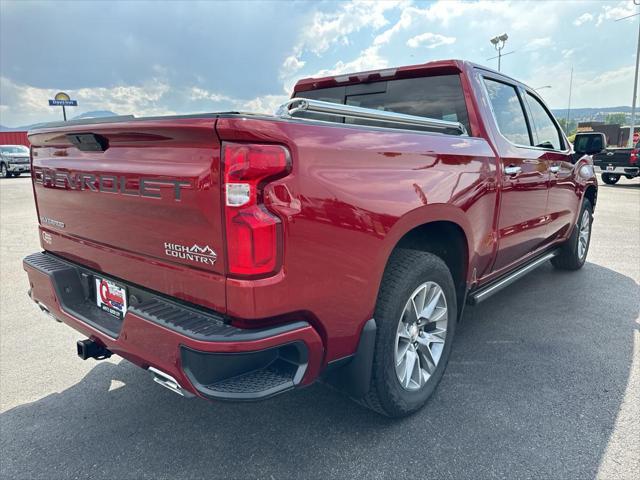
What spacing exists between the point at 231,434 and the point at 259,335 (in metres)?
1.00

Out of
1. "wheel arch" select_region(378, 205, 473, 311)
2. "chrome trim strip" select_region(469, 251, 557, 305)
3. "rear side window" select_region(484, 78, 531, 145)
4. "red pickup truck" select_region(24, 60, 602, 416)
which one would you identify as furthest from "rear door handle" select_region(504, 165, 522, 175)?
"chrome trim strip" select_region(469, 251, 557, 305)

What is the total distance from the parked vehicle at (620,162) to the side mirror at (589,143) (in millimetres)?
12133

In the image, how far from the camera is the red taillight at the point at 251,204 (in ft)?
Answer: 5.16

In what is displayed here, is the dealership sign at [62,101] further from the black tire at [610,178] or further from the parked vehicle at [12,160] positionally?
the black tire at [610,178]

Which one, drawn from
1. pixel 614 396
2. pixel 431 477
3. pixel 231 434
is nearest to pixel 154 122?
pixel 231 434

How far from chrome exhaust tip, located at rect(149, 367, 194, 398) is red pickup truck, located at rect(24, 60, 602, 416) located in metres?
0.01

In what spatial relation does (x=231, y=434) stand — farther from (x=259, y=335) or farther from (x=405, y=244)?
(x=405, y=244)

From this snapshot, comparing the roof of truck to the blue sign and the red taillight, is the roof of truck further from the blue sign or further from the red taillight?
the blue sign

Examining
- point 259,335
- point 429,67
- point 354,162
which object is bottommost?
point 259,335

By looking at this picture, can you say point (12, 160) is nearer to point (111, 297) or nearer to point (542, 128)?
point (111, 297)

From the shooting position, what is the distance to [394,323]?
84.5 inches

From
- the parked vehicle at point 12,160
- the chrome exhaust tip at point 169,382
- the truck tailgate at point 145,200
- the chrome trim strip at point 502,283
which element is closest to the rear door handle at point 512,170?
the chrome trim strip at point 502,283

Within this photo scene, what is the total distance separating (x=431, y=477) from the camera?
2016mm

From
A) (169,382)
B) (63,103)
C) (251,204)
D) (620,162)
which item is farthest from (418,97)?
(63,103)
